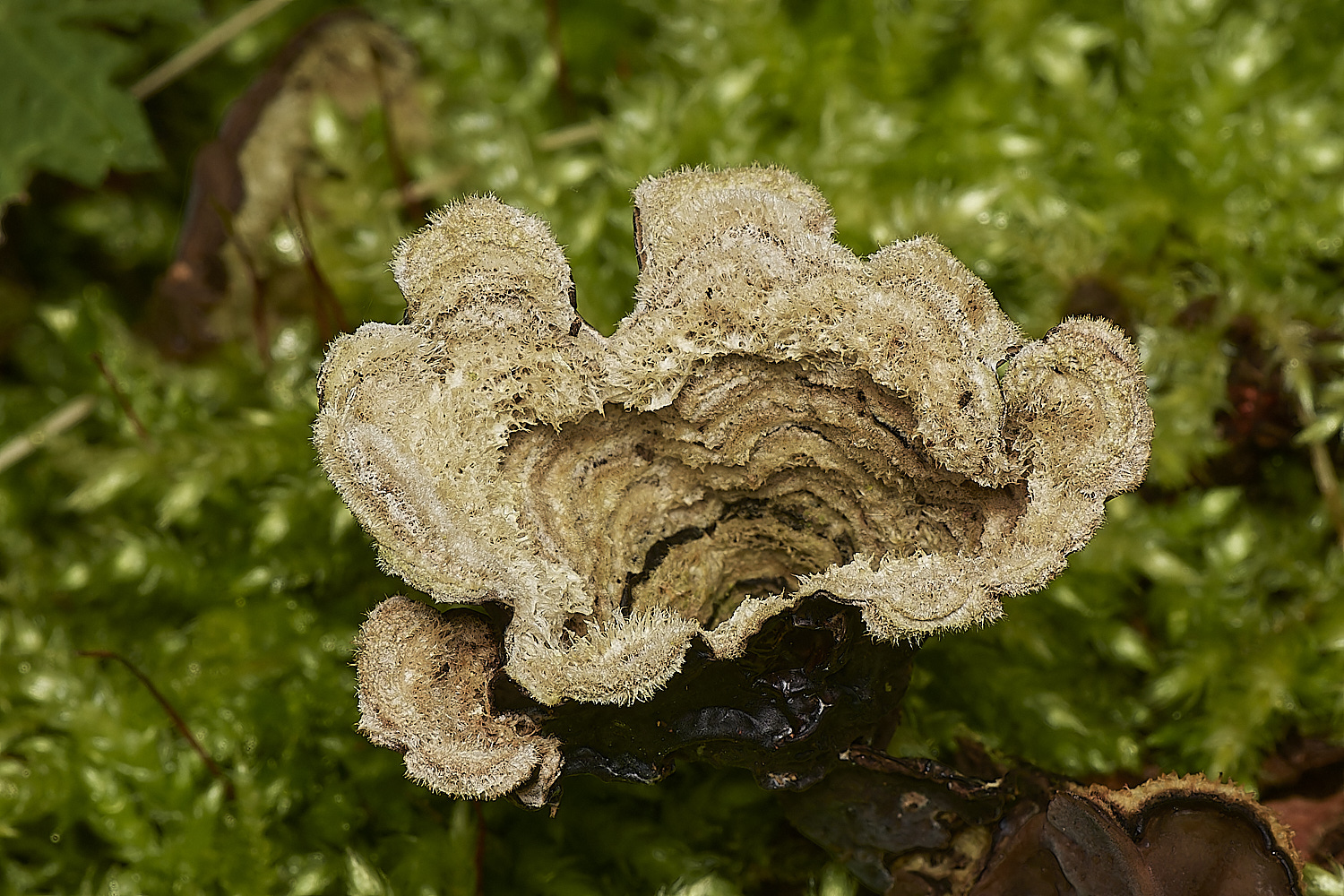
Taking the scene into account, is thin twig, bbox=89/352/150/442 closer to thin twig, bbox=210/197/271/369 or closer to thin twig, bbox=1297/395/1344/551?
thin twig, bbox=210/197/271/369

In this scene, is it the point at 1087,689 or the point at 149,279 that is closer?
the point at 1087,689

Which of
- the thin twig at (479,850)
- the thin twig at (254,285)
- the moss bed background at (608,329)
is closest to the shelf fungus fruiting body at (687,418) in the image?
the thin twig at (479,850)

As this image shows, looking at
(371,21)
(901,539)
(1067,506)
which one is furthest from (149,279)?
(1067,506)

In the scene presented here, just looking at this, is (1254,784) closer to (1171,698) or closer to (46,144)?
(1171,698)

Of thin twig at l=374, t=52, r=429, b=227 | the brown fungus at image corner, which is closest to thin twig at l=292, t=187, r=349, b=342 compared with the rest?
thin twig at l=374, t=52, r=429, b=227

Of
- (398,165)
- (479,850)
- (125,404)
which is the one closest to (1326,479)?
(479,850)

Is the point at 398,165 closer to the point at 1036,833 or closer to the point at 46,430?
the point at 46,430
